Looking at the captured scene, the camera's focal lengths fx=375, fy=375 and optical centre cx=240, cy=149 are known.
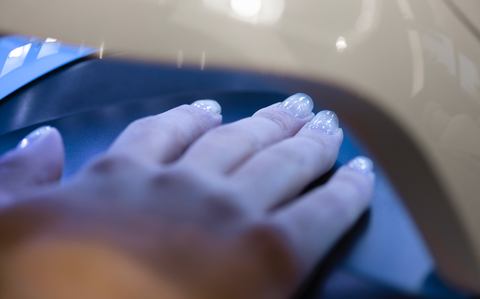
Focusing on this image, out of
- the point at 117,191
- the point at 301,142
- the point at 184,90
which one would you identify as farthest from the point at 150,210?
the point at 184,90

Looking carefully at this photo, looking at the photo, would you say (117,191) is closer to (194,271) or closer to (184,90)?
(194,271)

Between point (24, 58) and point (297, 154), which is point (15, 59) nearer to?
point (24, 58)

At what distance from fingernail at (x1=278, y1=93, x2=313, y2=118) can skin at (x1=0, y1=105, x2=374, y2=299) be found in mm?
94

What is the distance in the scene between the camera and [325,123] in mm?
364

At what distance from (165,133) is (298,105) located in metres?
0.15

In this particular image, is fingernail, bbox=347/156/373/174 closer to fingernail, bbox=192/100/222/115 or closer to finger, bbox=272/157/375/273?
finger, bbox=272/157/375/273

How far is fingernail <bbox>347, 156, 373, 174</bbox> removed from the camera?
1.03ft

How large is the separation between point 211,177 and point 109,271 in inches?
3.5

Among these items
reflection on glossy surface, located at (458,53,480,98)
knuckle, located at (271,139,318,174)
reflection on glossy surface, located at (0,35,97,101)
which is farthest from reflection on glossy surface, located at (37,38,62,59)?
reflection on glossy surface, located at (458,53,480,98)

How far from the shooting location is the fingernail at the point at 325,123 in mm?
359

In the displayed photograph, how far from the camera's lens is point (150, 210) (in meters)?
0.25

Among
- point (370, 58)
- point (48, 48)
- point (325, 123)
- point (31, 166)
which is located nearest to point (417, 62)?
point (370, 58)

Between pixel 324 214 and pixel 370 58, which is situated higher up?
pixel 370 58

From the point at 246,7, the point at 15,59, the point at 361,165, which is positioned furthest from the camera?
the point at 15,59
